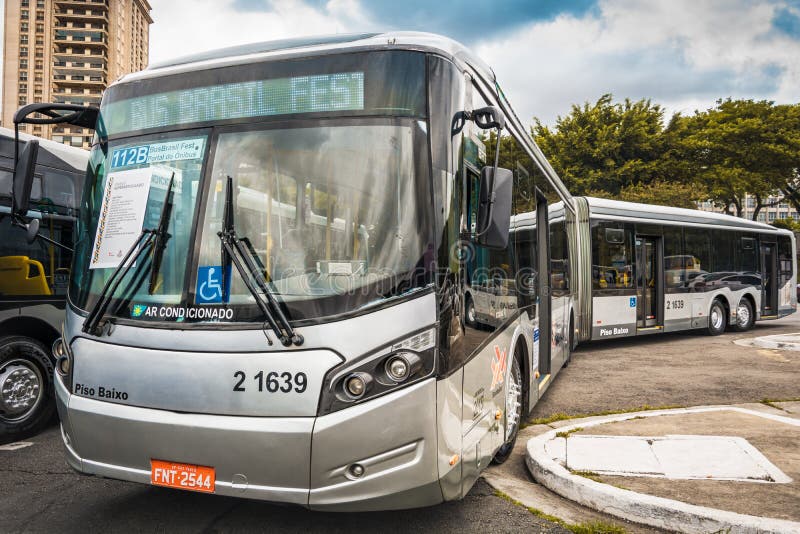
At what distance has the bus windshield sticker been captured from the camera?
375cm

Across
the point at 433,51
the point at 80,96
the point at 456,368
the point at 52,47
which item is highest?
the point at 52,47

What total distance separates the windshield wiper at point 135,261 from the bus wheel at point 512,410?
2760 millimetres

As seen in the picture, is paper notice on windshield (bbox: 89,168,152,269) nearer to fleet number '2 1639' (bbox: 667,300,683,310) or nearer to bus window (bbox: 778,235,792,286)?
fleet number '2 1639' (bbox: 667,300,683,310)

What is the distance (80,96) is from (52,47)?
28.7 ft

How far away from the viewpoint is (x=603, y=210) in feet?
44.5

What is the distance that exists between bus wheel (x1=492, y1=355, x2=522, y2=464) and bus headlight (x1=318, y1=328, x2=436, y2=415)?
187 centimetres

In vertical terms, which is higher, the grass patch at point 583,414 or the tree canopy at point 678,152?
the tree canopy at point 678,152

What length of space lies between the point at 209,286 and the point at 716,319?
612 inches

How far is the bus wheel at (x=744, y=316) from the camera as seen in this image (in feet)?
55.2

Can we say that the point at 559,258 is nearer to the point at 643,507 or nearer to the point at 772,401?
the point at 772,401

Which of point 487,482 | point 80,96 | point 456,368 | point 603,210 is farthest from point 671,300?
point 80,96

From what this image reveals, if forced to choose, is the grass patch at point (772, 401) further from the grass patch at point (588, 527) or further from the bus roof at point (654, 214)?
the bus roof at point (654, 214)

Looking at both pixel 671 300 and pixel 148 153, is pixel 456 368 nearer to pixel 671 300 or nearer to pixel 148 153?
pixel 148 153

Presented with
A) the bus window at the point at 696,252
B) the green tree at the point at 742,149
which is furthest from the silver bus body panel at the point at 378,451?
the green tree at the point at 742,149
